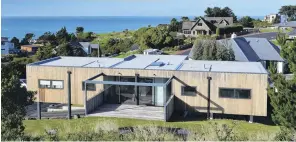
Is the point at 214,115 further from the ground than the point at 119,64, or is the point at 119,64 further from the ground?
the point at 119,64

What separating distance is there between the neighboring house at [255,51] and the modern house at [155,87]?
8.96 meters

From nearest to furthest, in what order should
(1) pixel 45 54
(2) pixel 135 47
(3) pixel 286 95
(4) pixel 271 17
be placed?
(3) pixel 286 95, (1) pixel 45 54, (2) pixel 135 47, (4) pixel 271 17

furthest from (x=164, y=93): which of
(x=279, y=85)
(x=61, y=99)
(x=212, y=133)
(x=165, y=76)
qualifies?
(x=212, y=133)

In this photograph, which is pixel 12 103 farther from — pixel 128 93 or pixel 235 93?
pixel 235 93

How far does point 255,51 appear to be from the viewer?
1276 inches

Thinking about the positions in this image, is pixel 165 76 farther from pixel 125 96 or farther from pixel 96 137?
pixel 96 137

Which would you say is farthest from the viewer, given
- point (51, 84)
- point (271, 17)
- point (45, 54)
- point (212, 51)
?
point (271, 17)

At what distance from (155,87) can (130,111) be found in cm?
186

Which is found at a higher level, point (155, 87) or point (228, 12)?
point (228, 12)

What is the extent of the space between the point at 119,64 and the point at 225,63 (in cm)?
602

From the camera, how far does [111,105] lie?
19422 millimetres

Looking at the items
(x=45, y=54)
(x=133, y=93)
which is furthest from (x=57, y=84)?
(x=45, y=54)

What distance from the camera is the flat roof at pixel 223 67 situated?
62.2 ft

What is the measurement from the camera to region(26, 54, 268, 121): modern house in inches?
699
